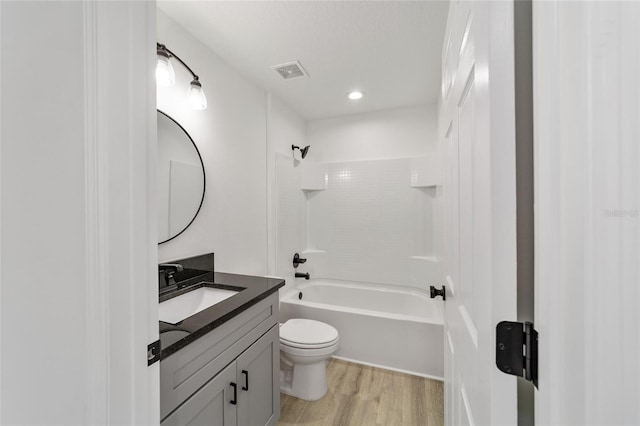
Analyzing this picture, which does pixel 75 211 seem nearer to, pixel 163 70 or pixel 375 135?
pixel 163 70

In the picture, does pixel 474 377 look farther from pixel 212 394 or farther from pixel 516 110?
pixel 212 394

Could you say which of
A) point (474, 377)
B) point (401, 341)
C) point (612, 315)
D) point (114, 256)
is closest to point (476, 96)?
point (612, 315)

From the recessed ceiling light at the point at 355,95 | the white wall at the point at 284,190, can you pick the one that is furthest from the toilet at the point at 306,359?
the recessed ceiling light at the point at 355,95

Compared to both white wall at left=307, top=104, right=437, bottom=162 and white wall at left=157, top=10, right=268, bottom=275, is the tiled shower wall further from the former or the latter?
white wall at left=157, top=10, right=268, bottom=275

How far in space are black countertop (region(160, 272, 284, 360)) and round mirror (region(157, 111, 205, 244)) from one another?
349mm

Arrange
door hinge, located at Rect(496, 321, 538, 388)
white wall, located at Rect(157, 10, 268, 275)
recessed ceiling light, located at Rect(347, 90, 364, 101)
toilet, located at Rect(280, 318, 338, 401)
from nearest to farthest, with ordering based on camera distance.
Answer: door hinge, located at Rect(496, 321, 538, 388) → white wall, located at Rect(157, 10, 268, 275) → toilet, located at Rect(280, 318, 338, 401) → recessed ceiling light, located at Rect(347, 90, 364, 101)

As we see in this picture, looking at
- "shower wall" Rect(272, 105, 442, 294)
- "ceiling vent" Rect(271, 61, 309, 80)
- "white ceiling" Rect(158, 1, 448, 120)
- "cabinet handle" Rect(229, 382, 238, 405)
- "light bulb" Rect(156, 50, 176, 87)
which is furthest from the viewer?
"shower wall" Rect(272, 105, 442, 294)

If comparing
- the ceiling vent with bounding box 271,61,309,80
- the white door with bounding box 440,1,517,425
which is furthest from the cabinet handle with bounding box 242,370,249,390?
the ceiling vent with bounding box 271,61,309,80

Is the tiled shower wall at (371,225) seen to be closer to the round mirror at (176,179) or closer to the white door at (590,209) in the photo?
the round mirror at (176,179)

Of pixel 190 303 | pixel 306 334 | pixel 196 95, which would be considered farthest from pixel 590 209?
pixel 306 334

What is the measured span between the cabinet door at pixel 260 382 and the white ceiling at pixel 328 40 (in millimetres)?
1799

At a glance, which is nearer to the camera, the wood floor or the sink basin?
the sink basin

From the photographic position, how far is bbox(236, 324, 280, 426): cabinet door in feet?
4.16

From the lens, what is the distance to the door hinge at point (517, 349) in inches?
17.6
